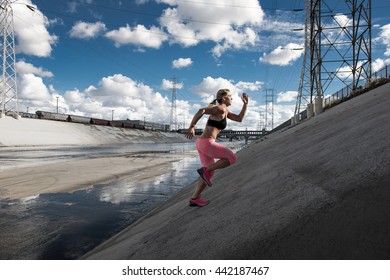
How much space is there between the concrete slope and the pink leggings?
0.53m

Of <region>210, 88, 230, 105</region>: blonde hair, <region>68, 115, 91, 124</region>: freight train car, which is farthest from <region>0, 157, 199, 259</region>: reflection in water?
<region>68, 115, 91, 124</region>: freight train car

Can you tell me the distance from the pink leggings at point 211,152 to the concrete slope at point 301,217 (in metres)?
0.53

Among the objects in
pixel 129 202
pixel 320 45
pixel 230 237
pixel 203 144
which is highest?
pixel 320 45

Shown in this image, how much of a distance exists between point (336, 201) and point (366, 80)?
782 inches

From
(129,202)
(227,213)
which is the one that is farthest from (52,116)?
(227,213)

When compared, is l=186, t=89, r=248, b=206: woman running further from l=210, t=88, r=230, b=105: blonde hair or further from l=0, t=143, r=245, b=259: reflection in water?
l=0, t=143, r=245, b=259: reflection in water

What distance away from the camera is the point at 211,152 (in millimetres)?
4039

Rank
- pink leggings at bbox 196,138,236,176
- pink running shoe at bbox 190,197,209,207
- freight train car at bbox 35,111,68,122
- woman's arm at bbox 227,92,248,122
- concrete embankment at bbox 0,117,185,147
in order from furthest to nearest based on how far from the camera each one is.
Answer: freight train car at bbox 35,111,68,122 < concrete embankment at bbox 0,117,185,147 < pink running shoe at bbox 190,197,209,207 < woman's arm at bbox 227,92,248,122 < pink leggings at bbox 196,138,236,176

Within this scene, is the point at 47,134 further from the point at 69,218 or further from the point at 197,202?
the point at 197,202

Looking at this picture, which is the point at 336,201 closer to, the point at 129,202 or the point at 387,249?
the point at 387,249

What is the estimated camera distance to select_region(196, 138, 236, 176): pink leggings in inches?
157

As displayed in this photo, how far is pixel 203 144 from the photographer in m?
4.05

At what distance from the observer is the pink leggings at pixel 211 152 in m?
3.99

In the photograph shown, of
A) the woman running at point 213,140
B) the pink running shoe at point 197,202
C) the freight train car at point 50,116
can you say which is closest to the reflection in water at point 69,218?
the pink running shoe at point 197,202
